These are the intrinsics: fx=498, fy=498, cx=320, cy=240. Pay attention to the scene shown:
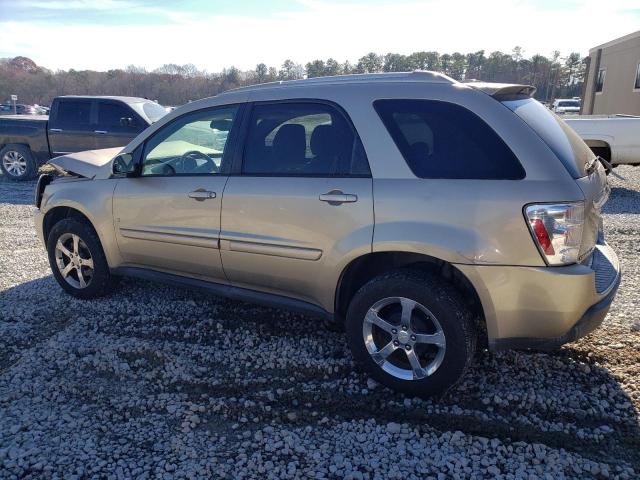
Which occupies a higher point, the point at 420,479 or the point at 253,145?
the point at 253,145

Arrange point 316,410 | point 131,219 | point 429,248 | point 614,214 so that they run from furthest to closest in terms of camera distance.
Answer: point 614,214 → point 131,219 → point 316,410 → point 429,248

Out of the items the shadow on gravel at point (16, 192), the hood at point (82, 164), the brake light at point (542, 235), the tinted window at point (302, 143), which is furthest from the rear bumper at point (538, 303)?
the shadow on gravel at point (16, 192)

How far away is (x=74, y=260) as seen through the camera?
178 inches

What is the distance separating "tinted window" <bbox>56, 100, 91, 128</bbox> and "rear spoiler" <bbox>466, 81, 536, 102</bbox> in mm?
9503

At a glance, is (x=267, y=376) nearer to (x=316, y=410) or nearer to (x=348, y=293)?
(x=316, y=410)

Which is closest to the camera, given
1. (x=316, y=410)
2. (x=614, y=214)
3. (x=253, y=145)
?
(x=316, y=410)

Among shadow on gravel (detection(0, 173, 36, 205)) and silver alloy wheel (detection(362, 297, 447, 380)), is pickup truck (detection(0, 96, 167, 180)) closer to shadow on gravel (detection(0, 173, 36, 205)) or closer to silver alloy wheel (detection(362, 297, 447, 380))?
shadow on gravel (detection(0, 173, 36, 205))

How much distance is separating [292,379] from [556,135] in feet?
7.33

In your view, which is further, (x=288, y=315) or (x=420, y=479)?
(x=288, y=315)

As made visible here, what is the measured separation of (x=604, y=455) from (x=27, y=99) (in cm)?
6700

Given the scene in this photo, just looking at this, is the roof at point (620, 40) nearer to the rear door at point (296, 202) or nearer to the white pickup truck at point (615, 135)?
the white pickup truck at point (615, 135)

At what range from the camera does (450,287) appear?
115 inches

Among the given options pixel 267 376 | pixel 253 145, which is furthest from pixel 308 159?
pixel 267 376

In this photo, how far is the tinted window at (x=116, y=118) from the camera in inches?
396
